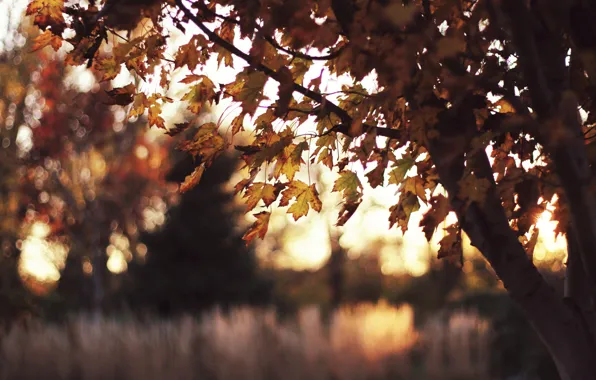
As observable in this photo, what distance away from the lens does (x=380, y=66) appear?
214 cm

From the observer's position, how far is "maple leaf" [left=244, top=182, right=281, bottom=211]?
278 centimetres

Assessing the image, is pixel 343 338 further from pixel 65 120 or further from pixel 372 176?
pixel 65 120

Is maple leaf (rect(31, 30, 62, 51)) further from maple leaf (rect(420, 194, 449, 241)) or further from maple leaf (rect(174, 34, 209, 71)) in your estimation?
maple leaf (rect(420, 194, 449, 241))

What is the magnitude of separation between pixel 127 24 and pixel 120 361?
22.0ft

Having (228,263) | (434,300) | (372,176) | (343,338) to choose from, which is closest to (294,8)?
(372,176)

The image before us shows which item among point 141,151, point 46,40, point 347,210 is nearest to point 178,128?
point 46,40

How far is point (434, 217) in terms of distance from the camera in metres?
2.61

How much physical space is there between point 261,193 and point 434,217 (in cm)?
69

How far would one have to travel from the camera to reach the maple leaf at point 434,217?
2.58 meters

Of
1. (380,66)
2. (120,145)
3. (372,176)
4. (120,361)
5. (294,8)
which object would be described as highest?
(120,145)

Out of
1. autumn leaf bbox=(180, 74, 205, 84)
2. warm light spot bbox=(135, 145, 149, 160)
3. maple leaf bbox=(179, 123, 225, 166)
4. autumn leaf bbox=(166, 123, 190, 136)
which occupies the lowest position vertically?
maple leaf bbox=(179, 123, 225, 166)

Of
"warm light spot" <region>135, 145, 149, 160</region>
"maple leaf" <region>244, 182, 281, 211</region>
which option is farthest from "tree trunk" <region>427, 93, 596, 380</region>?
"warm light spot" <region>135, 145, 149, 160</region>

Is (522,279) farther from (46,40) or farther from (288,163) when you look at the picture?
(46,40)

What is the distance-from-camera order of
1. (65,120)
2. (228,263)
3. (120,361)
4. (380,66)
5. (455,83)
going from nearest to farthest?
(455,83), (380,66), (120,361), (228,263), (65,120)
